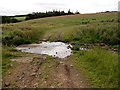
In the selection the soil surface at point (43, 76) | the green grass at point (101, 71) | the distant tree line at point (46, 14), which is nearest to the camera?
the green grass at point (101, 71)

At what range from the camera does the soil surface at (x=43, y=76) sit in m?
11.0

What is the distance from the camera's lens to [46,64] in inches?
600

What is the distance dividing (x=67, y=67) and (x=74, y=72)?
4.44 feet

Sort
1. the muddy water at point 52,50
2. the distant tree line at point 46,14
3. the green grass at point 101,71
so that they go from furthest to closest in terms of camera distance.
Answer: the distant tree line at point 46,14
the muddy water at point 52,50
the green grass at point 101,71

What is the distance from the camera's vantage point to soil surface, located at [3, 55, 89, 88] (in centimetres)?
1096

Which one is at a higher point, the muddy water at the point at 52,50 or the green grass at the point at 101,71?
the green grass at the point at 101,71

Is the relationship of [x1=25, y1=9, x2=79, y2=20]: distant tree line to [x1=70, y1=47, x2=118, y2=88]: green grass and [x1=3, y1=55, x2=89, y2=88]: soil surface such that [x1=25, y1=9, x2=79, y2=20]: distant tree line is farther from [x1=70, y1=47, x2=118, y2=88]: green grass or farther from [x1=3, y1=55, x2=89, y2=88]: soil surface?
[x1=70, y1=47, x2=118, y2=88]: green grass

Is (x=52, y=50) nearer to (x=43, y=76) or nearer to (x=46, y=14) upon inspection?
(x=43, y=76)

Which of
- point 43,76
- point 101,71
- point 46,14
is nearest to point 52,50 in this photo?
point 43,76

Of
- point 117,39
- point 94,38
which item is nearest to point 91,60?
point 117,39

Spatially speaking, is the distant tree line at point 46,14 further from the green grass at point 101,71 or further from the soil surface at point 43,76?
the green grass at point 101,71

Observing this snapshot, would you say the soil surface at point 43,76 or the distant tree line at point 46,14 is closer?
the soil surface at point 43,76

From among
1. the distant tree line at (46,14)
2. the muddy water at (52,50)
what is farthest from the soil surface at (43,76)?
the distant tree line at (46,14)

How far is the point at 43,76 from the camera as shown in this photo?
482 inches
